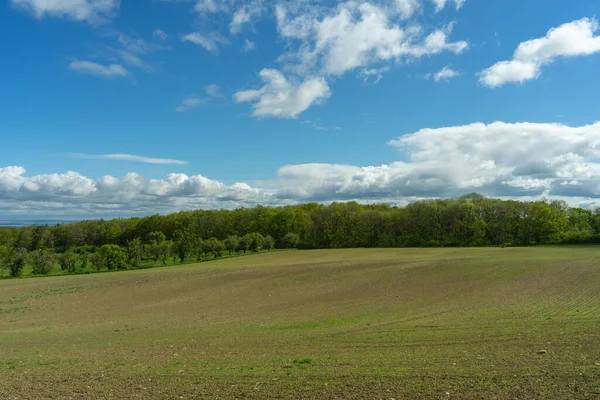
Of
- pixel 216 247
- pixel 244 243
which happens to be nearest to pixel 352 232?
pixel 244 243

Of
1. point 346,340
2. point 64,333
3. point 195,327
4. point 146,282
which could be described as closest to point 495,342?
point 346,340

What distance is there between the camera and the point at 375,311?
25.5 metres

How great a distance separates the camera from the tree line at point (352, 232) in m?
88.6

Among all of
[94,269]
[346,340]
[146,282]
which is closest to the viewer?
[346,340]

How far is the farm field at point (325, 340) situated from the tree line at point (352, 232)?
176ft

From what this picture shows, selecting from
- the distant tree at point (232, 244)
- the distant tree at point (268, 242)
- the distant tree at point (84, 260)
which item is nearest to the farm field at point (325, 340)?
the distant tree at point (84, 260)

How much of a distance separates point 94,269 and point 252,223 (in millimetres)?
49033

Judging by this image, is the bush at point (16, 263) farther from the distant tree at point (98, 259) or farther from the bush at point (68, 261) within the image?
the distant tree at point (98, 259)

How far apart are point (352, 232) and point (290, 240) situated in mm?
18230

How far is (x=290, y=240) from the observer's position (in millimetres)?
111312

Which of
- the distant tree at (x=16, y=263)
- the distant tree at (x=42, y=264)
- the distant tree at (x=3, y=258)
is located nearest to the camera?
the distant tree at (x=16, y=263)

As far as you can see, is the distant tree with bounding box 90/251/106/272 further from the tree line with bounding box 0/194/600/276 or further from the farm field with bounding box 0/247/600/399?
the farm field with bounding box 0/247/600/399

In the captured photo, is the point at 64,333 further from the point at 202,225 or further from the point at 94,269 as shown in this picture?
the point at 202,225

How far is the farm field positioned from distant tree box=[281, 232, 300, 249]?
6957cm
